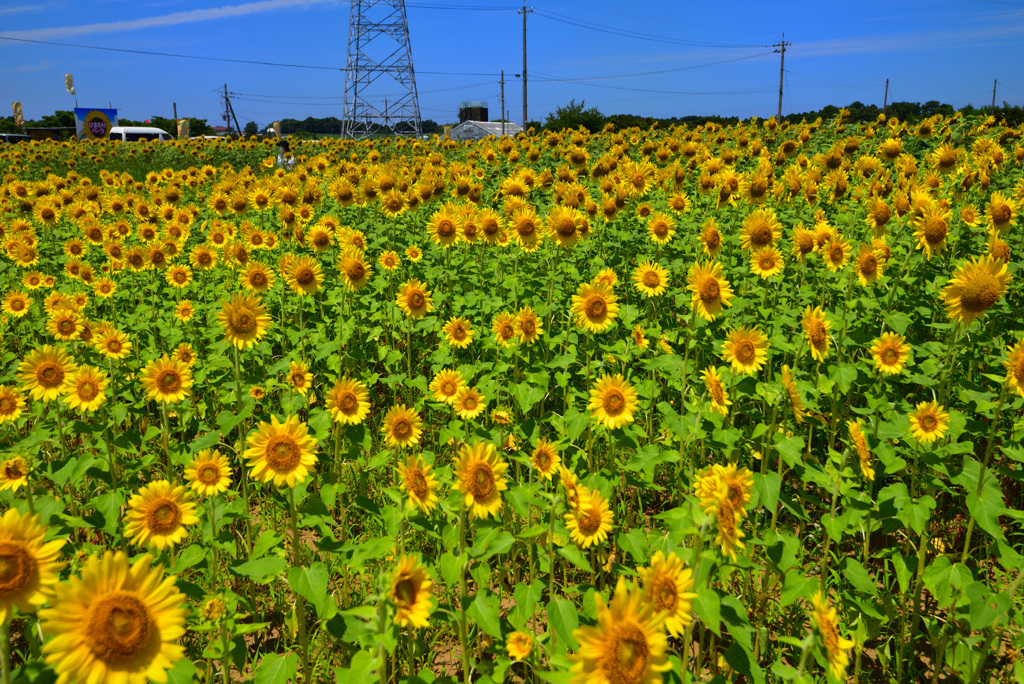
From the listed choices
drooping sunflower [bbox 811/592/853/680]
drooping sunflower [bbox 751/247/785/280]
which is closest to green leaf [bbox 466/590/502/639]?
drooping sunflower [bbox 811/592/853/680]

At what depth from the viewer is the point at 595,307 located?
13.0 ft

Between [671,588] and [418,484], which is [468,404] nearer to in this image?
[418,484]

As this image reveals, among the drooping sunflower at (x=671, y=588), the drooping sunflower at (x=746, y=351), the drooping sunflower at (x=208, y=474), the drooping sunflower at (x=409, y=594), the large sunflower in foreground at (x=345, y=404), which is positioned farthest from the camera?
the drooping sunflower at (x=746, y=351)

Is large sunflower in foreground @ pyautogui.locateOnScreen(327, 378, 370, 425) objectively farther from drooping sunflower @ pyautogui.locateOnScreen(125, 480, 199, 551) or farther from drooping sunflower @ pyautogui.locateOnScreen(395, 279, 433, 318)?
drooping sunflower @ pyautogui.locateOnScreen(395, 279, 433, 318)

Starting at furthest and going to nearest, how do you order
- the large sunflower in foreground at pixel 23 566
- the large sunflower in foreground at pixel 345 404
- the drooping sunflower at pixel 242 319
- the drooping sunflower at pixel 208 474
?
the drooping sunflower at pixel 242 319 → the large sunflower in foreground at pixel 345 404 → the drooping sunflower at pixel 208 474 → the large sunflower in foreground at pixel 23 566

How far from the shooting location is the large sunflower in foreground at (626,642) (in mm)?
1398

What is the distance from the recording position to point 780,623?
2.82 m

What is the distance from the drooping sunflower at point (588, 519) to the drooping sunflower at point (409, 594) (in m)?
0.79

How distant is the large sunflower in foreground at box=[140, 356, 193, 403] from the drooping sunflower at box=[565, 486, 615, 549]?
224 centimetres

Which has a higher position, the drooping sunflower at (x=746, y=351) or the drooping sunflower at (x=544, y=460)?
the drooping sunflower at (x=746, y=351)

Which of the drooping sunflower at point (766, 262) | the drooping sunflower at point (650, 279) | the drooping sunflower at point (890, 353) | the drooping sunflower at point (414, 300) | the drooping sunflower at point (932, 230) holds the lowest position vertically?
the drooping sunflower at point (890, 353)

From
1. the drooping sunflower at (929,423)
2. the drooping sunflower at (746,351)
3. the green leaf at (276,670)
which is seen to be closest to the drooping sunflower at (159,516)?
the green leaf at (276,670)

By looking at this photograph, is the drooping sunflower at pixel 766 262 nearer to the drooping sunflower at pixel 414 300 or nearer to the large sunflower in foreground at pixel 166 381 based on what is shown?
the drooping sunflower at pixel 414 300

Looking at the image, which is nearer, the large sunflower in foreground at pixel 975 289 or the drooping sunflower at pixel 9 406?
A: the large sunflower in foreground at pixel 975 289
